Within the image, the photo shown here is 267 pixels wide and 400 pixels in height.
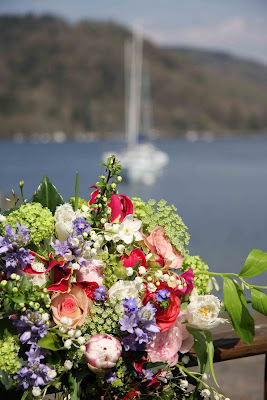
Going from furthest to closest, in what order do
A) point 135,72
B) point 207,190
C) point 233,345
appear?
point 207,190, point 135,72, point 233,345

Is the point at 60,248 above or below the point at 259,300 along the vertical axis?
above

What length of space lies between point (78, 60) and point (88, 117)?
21.0 meters

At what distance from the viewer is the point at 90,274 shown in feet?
3.07

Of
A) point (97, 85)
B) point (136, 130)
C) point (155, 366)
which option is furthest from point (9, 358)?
point (97, 85)

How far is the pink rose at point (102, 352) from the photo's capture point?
2.81 ft

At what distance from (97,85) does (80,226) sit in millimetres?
99471

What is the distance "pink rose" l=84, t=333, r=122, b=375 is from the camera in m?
0.86

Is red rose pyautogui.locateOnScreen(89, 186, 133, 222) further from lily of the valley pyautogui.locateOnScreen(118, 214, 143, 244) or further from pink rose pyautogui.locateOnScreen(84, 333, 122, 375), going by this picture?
pink rose pyautogui.locateOnScreen(84, 333, 122, 375)

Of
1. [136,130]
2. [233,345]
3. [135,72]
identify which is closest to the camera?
[233,345]

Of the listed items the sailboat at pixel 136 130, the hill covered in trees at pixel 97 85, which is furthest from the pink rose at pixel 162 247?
the hill covered in trees at pixel 97 85

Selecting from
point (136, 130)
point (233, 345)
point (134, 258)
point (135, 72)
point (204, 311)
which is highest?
point (135, 72)

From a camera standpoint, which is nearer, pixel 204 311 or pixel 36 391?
pixel 36 391

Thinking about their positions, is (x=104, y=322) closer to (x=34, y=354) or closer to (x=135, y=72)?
(x=34, y=354)

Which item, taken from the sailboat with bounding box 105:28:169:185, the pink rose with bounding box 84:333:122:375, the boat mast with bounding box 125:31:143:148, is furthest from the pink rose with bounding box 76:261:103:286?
the boat mast with bounding box 125:31:143:148
